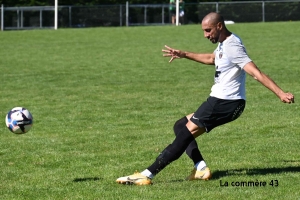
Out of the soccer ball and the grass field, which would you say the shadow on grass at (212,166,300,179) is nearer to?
the grass field

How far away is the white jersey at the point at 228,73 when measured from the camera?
858 cm

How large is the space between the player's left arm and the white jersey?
0.81 feet

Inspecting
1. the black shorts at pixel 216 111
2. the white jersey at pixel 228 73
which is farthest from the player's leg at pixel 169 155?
the white jersey at pixel 228 73

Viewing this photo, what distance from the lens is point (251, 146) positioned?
11461 millimetres

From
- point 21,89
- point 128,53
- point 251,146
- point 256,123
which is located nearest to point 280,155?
point 251,146

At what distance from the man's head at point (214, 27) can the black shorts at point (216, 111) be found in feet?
2.47

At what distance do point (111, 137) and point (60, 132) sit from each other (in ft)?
4.09

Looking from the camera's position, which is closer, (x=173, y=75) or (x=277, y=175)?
(x=277, y=175)

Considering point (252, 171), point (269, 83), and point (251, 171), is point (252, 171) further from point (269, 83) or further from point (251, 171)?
point (269, 83)

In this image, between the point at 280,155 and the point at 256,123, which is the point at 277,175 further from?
the point at 256,123

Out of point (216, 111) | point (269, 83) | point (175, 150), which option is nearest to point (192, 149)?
point (175, 150)

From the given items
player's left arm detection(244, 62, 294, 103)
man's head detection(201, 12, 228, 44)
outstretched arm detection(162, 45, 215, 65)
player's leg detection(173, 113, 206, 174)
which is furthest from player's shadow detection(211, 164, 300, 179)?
man's head detection(201, 12, 228, 44)

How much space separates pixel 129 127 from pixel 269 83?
616 cm

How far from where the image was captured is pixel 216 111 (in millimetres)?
8734
